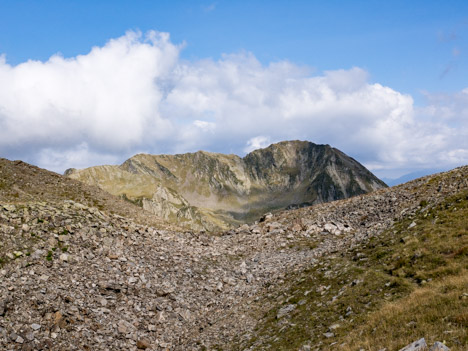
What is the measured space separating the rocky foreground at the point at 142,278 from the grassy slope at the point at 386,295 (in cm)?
65

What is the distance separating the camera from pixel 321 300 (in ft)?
69.2

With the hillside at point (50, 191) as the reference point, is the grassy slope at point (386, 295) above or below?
below

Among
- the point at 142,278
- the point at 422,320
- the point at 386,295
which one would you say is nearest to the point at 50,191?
the point at 142,278

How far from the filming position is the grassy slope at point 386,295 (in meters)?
13.6

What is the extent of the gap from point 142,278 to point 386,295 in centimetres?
1939

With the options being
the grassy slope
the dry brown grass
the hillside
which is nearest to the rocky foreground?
the grassy slope

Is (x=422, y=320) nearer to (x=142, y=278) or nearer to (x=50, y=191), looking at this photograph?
(x=142, y=278)

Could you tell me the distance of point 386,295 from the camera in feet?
60.4

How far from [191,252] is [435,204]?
2644cm

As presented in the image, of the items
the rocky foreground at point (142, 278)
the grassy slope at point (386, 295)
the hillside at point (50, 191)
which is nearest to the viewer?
the grassy slope at point (386, 295)

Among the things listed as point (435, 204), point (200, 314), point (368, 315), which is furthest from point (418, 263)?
point (200, 314)

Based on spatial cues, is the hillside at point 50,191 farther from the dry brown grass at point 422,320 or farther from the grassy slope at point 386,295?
the dry brown grass at point 422,320

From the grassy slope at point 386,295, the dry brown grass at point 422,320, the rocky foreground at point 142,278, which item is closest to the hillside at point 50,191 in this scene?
the rocky foreground at point 142,278

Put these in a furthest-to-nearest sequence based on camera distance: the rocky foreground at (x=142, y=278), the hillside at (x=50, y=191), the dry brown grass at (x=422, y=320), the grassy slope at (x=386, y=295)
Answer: the hillside at (x=50, y=191) → the rocky foreground at (x=142, y=278) → the grassy slope at (x=386, y=295) → the dry brown grass at (x=422, y=320)
